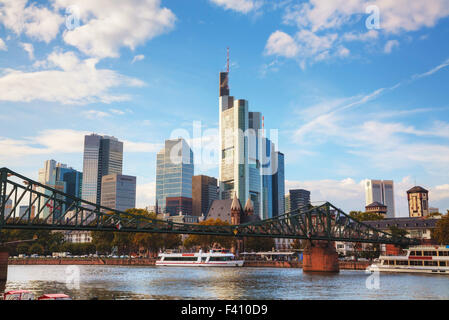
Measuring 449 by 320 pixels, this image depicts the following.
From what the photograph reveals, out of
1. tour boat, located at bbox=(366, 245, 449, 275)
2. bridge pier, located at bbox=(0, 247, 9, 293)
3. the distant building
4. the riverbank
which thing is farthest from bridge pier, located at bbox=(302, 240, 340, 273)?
bridge pier, located at bbox=(0, 247, 9, 293)

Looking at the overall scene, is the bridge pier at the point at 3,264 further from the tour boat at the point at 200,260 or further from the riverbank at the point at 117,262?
the riverbank at the point at 117,262

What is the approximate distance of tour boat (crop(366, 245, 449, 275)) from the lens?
96.0 meters

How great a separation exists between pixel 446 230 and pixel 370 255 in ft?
131

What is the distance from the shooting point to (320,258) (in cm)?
10612

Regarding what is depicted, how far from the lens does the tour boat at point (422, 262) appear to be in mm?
96000

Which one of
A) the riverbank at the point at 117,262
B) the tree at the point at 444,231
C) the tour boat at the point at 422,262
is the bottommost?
the riverbank at the point at 117,262

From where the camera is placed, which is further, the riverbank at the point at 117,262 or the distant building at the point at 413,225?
the distant building at the point at 413,225

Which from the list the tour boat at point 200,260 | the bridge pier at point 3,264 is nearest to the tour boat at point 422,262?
the tour boat at point 200,260

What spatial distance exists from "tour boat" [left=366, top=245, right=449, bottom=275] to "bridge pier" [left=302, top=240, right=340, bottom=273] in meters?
10.7

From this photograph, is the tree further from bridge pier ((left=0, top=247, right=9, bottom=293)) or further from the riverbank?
bridge pier ((left=0, top=247, right=9, bottom=293))

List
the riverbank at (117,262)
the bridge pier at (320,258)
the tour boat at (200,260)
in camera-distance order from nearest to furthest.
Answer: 1. the bridge pier at (320,258)
2. the riverbank at (117,262)
3. the tour boat at (200,260)

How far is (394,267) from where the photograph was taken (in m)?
103

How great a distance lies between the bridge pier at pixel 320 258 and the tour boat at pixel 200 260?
4853 cm

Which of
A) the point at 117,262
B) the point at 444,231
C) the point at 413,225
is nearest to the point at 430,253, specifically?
the point at 444,231
